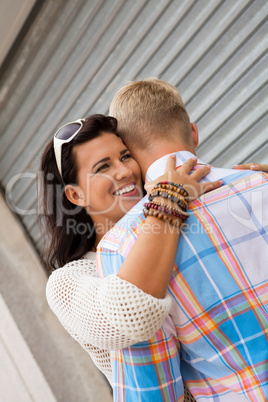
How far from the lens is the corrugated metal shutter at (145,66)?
9.92 ft

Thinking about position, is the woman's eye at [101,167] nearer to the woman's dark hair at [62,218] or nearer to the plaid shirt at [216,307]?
the woman's dark hair at [62,218]

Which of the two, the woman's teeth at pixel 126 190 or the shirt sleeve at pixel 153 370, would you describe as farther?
the woman's teeth at pixel 126 190

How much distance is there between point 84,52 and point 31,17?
1.79 feet

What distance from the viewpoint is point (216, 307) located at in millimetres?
1353

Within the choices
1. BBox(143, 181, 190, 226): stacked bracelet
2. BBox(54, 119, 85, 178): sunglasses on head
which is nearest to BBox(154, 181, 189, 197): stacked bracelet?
BBox(143, 181, 190, 226): stacked bracelet

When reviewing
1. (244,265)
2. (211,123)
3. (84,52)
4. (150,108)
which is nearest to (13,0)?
(84,52)

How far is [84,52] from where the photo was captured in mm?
3721

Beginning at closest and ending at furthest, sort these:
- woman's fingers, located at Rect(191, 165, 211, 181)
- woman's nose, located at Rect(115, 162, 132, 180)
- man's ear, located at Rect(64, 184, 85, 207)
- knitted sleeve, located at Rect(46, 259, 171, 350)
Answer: knitted sleeve, located at Rect(46, 259, 171, 350) < woman's fingers, located at Rect(191, 165, 211, 181) < woman's nose, located at Rect(115, 162, 132, 180) < man's ear, located at Rect(64, 184, 85, 207)

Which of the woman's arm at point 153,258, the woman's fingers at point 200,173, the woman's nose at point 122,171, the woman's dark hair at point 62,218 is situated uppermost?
the woman's fingers at point 200,173

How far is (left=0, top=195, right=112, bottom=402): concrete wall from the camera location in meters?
4.30

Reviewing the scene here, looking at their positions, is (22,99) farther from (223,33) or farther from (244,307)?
(244,307)

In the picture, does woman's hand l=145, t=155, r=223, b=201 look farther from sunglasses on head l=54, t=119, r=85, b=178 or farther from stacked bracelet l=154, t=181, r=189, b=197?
sunglasses on head l=54, t=119, r=85, b=178

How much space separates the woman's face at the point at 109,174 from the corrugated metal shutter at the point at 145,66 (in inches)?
56.9

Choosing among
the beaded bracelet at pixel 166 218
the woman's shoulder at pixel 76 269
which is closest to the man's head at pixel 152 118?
the beaded bracelet at pixel 166 218
